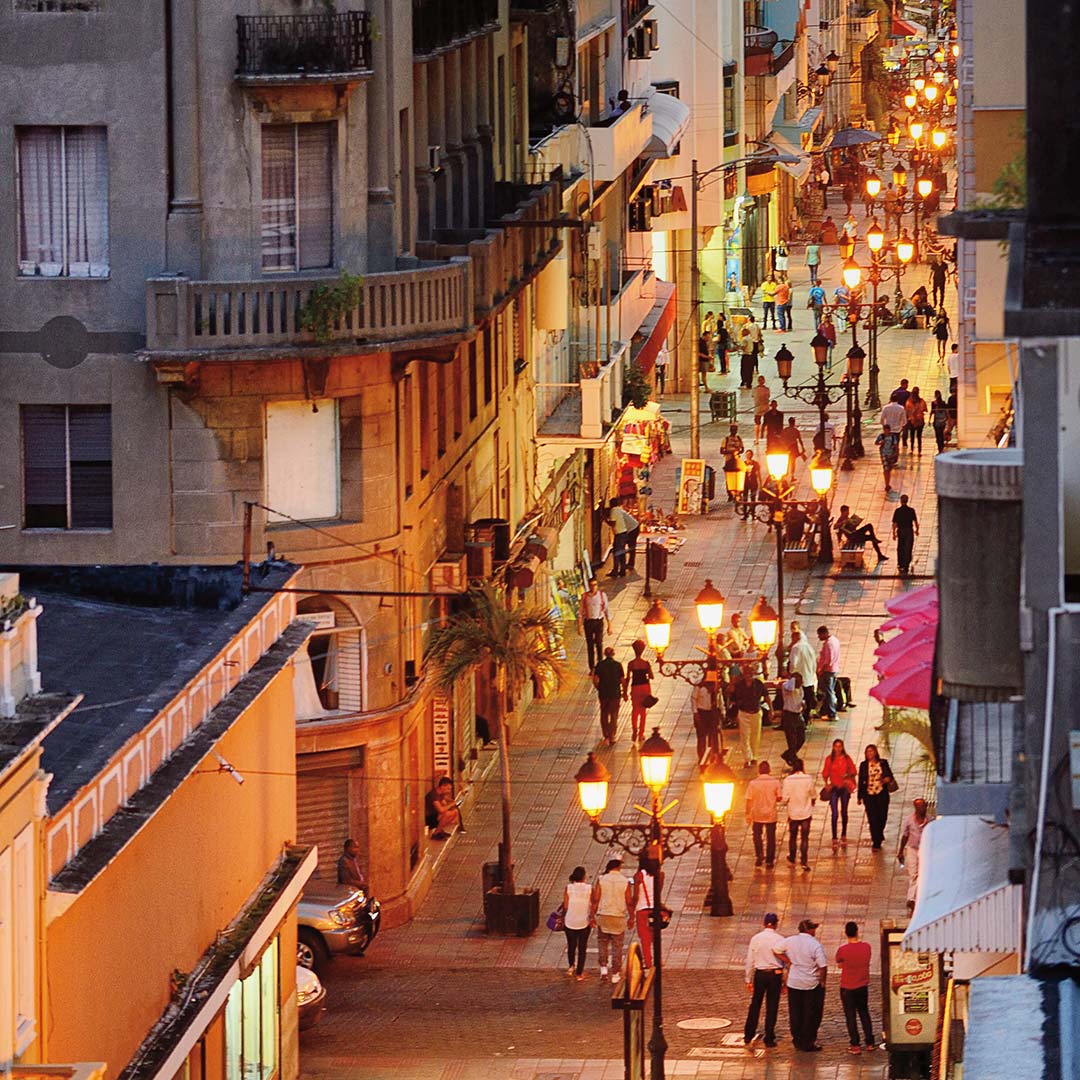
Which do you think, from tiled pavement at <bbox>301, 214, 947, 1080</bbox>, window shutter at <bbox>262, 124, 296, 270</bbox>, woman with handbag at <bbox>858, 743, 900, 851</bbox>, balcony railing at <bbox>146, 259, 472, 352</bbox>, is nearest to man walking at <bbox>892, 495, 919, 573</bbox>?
tiled pavement at <bbox>301, 214, 947, 1080</bbox>

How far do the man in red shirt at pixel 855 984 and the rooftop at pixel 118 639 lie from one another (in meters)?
6.66

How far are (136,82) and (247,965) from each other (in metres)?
12.1

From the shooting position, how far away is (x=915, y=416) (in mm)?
70688

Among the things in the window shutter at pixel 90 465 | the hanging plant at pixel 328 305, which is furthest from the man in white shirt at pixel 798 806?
the window shutter at pixel 90 465

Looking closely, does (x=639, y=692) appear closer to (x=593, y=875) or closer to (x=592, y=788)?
(x=593, y=875)

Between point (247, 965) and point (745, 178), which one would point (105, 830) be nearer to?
point (247, 965)

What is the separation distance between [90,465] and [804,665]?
45.6 feet

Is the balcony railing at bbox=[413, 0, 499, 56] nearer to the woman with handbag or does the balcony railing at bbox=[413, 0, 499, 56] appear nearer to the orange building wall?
the woman with handbag

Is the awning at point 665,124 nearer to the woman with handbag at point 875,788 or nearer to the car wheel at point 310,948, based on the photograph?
the woman with handbag at point 875,788

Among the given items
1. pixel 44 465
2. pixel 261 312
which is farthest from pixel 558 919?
pixel 44 465

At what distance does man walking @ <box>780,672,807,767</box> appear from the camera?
47.7 meters

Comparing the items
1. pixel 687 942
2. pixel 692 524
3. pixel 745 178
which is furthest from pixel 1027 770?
pixel 745 178

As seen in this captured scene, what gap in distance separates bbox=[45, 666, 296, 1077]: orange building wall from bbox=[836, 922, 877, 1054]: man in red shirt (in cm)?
550

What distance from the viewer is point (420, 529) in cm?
4406
